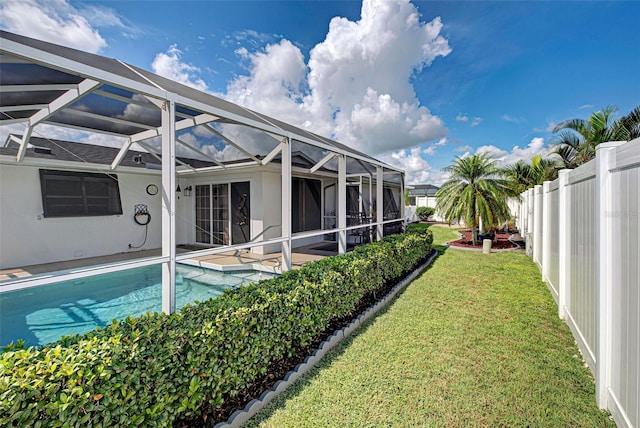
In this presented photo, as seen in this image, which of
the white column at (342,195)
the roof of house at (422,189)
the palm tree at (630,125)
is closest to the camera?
the white column at (342,195)

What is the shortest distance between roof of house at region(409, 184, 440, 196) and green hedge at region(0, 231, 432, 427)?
32691 mm

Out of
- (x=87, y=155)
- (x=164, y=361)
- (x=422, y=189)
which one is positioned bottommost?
(x=164, y=361)

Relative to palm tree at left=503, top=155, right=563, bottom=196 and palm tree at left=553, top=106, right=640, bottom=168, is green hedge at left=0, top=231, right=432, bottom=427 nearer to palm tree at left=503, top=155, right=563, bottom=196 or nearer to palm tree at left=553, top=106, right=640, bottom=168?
palm tree at left=503, top=155, right=563, bottom=196

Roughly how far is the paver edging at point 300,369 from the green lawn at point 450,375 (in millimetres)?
82

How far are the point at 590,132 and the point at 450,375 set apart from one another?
14412mm

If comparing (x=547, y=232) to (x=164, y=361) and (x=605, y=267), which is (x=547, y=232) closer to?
(x=605, y=267)

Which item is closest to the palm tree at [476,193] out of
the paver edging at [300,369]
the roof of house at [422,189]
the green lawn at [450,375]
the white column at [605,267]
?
the green lawn at [450,375]

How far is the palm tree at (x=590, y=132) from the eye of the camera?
1051cm

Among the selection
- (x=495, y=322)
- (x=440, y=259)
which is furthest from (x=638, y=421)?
(x=440, y=259)

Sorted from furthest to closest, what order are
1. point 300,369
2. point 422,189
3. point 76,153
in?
1. point 422,189
2. point 76,153
3. point 300,369

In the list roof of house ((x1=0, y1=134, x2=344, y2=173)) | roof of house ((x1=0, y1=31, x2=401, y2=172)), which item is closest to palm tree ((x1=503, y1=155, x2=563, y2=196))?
roof of house ((x1=0, y1=134, x2=344, y2=173))

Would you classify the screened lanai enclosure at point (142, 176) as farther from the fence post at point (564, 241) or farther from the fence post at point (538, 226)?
the fence post at point (538, 226)

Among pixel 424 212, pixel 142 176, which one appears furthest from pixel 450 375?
pixel 424 212

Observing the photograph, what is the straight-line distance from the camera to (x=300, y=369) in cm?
313
